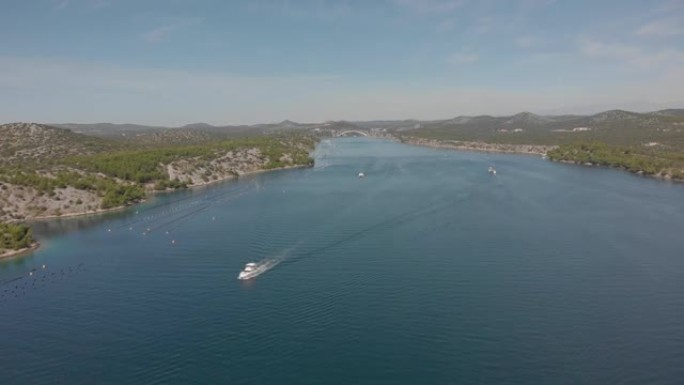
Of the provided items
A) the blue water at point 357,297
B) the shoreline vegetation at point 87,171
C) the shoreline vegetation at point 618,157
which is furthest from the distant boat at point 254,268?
the shoreline vegetation at point 618,157

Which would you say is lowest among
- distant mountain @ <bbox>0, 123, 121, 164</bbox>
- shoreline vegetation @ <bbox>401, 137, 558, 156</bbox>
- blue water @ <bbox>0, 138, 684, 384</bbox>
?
blue water @ <bbox>0, 138, 684, 384</bbox>

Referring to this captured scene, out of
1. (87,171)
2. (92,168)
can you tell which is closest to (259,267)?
(87,171)

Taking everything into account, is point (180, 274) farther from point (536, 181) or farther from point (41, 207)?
point (536, 181)

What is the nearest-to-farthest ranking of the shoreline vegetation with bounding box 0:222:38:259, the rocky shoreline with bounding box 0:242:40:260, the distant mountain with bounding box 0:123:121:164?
the rocky shoreline with bounding box 0:242:40:260 → the shoreline vegetation with bounding box 0:222:38:259 → the distant mountain with bounding box 0:123:121:164

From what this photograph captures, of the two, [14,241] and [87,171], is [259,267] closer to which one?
[14,241]

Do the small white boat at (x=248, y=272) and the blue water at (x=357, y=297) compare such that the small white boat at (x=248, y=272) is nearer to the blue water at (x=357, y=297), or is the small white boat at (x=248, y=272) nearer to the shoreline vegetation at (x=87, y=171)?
the blue water at (x=357, y=297)

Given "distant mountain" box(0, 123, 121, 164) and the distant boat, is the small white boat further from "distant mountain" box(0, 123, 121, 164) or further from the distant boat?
"distant mountain" box(0, 123, 121, 164)

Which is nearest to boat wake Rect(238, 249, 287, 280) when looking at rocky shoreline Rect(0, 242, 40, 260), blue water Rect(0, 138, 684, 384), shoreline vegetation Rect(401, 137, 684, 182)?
blue water Rect(0, 138, 684, 384)

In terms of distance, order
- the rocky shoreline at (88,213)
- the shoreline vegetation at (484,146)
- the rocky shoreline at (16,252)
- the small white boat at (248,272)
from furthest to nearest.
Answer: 1. the shoreline vegetation at (484,146)
2. the rocky shoreline at (88,213)
3. the rocky shoreline at (16,252)
4. the small white boat at (248,272)
